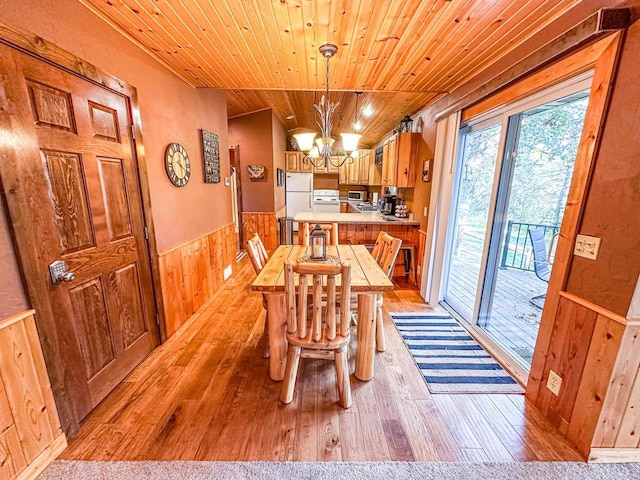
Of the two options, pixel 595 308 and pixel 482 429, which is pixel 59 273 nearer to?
pixel 482 429

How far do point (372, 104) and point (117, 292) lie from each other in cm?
391

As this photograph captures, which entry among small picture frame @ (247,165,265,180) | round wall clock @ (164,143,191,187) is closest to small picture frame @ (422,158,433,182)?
round wall clock @ (164,143,191,187)

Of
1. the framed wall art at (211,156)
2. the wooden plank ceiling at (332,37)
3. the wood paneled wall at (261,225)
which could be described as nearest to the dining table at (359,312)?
the wooden plank ceiling at (332,37)

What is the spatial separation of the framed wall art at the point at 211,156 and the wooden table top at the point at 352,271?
1438mm

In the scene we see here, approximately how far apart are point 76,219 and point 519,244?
3.68 m

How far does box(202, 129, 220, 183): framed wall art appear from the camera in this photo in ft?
10.3

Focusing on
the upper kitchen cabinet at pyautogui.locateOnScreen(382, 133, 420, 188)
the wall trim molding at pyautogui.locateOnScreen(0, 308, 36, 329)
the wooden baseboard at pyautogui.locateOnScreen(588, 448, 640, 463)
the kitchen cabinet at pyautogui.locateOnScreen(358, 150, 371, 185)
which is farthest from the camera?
the kitchen cabinet at pyautogui.locateOnScreen(358, 150, 371, 185)

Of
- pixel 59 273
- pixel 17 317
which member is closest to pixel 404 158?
pixel 59 273

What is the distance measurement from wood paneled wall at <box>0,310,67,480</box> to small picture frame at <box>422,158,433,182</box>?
3710 mm

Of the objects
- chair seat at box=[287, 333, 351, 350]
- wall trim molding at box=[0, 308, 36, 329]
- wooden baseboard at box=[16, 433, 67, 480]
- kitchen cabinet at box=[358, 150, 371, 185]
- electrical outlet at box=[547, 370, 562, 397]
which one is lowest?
wooden baseboard at box=[16, 433, 67, 480]

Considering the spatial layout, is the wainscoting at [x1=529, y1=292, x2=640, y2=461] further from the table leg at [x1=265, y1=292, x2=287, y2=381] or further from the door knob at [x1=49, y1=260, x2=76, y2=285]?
the door knob at [x1=49, y1=260, x2=76, y2=285]

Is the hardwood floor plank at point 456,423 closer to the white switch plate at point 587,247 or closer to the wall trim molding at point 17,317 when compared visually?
the white switch plate at point 587,247

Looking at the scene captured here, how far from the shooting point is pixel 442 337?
8.29ft

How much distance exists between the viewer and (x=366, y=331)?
1.87 meters
